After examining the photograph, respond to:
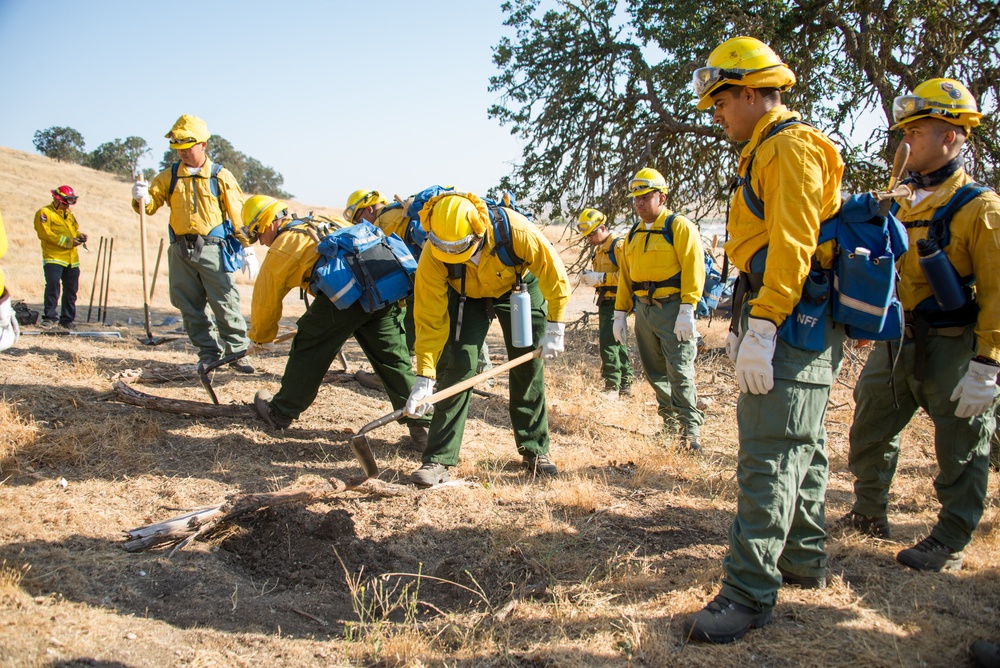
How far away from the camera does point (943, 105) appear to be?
127 inches

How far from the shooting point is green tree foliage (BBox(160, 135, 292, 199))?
4041 centimetres

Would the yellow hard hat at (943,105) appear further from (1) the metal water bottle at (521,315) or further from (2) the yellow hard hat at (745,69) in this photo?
(1) the metal water bottle at (521,315)

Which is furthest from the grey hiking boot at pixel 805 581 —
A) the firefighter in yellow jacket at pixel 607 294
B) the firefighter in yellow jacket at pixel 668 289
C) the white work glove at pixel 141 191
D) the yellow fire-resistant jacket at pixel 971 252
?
the white work glove at pixel 141 191

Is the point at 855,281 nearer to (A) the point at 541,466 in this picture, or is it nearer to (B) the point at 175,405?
(A) the point at 541,466

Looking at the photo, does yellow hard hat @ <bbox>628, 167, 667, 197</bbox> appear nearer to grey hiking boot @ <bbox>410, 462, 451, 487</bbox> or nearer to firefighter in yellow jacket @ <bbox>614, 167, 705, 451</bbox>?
firefighter in yellow jacket @ <bbox>614, 167, 705, 451</bbox>

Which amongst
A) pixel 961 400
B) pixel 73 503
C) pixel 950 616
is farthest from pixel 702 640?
pixel 73 503

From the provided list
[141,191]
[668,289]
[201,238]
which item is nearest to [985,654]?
[668,289]

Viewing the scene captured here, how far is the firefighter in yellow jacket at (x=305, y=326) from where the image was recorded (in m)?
4.71

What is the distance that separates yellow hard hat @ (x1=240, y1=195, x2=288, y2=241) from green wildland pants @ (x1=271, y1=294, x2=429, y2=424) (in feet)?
2.54

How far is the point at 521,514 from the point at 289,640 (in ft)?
5.09

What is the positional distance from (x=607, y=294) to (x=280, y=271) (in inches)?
165

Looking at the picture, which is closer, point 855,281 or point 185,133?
point 855,281

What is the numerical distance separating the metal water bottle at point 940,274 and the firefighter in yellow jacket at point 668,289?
202 centimetres

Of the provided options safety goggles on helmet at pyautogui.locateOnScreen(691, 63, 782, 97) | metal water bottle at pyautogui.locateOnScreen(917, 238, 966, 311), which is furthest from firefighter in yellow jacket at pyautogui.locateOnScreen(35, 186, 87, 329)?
metal water bottle at pyautogui.locateOnScreen(917, 238, 966, 311)
